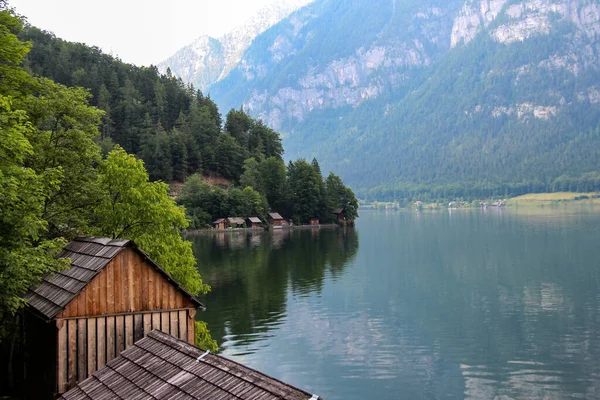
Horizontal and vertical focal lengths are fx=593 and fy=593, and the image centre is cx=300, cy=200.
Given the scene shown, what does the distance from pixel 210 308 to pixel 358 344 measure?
46.3ft

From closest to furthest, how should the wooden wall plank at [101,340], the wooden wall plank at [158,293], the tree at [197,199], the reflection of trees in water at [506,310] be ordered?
1. the wooden wall plank at [101,340]
2. the wooden wall plank at [158,293]
3. the reflection of trees in water at [506,310]
4. the tree at [197,199]

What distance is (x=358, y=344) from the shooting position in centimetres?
3797

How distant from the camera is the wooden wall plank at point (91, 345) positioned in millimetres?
14906

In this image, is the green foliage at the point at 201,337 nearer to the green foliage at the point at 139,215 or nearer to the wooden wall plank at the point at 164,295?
the green foliage at the point at 139,215

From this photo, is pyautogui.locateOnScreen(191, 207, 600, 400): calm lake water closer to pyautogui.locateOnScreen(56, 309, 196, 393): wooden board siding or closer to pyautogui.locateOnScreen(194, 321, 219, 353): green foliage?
pyautogui.locateOnScreen(194, 321, 219, 353): green foliage

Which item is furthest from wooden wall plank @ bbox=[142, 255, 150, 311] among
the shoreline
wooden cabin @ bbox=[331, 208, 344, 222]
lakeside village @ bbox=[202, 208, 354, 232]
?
wooden cabin @ bbox=[331, 208, 344, 222]

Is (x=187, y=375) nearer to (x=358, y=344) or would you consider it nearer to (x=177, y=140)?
(x=358, y=344)

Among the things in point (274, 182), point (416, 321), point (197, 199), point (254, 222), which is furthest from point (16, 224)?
point (274, 182)

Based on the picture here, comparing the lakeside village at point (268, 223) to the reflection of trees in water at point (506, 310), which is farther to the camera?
the lakeside village at point (268, 223)

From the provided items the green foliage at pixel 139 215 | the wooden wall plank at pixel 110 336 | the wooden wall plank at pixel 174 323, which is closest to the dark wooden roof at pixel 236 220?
the green foliage at pixel 139 215

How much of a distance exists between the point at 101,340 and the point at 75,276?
1966mm

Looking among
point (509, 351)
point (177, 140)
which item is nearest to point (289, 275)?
point (509, 351)

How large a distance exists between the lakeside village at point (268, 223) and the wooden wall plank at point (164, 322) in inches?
4812

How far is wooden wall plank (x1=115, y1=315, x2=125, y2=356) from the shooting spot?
50.1 ft
